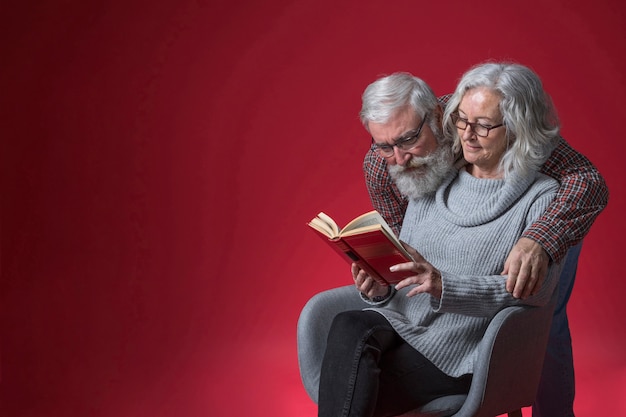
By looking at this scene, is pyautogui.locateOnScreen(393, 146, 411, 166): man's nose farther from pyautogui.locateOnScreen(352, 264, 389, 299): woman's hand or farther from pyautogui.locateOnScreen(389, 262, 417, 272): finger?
pyautogui.locateOnScreen(389, 262, 417, 272): finger

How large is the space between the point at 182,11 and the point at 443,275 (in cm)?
261

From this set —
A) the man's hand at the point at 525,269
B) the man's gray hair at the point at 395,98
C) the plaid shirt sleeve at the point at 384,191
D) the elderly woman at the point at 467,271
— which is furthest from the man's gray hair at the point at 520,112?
the plaid shirt sleeve at the point at 384,191

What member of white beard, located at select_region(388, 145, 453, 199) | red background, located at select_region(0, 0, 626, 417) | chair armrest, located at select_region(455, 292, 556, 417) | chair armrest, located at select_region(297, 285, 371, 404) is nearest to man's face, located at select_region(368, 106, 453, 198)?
white beard, located at select_region(388, 145, 453, 199)

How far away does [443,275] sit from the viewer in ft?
8.33

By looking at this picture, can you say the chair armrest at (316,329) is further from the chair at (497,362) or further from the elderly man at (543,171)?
the elderly man at (543,171)

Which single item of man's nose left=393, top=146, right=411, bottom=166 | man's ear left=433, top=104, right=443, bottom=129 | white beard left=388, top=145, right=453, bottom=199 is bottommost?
white beard left=388, top=145, right=453, bottom=199

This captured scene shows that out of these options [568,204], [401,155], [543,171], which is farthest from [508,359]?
[401,155]

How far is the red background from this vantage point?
4406 mm

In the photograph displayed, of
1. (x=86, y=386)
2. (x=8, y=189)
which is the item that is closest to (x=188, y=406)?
(x=86, y=386)

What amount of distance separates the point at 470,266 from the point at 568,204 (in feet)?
1.09

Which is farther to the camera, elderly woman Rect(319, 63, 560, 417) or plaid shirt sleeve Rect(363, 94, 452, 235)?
plaid shirt sleeve Rect(363, 94, 452, 235)

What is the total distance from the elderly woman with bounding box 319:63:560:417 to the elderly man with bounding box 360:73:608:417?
0.06 meters

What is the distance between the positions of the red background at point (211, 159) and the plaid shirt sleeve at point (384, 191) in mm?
1411

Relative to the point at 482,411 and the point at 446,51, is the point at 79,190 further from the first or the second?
the point at 482,411
